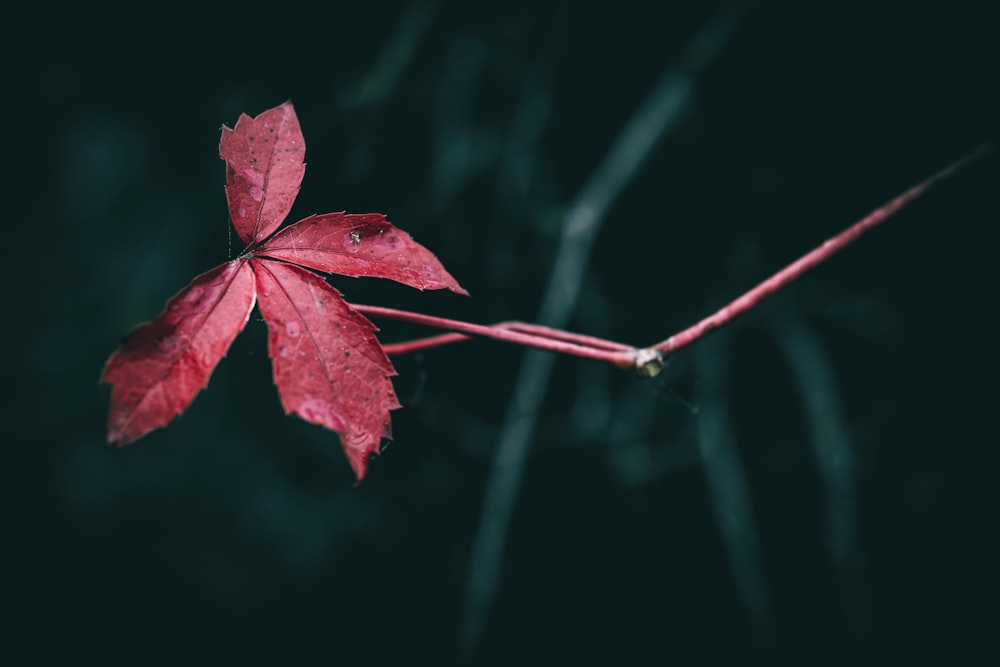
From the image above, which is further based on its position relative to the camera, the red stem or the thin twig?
the thin twig

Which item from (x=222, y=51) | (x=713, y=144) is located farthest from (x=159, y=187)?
(x=713, y=144)

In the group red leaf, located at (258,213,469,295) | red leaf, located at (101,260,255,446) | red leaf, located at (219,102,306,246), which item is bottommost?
red leaf, located at (101,260,255,446)

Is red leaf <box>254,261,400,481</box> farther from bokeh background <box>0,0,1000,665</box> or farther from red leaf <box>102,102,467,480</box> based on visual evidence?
bokeh background <box>0,0,1000,665</box>

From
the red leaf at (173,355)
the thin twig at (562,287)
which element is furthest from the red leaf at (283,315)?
the thin twig at (562,287)

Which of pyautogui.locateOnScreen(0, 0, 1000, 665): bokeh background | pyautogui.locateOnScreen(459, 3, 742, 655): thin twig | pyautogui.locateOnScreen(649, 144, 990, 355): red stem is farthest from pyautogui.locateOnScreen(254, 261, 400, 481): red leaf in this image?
pyautogui.locateOnScreen(459, 3, 742, 655): thin twig

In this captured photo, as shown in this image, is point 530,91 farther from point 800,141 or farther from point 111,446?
point 111,446

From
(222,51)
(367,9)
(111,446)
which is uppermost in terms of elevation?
(367,9)

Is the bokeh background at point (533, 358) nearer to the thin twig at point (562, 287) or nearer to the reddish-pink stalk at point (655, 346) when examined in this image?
the thin twig at point (562, 287)
